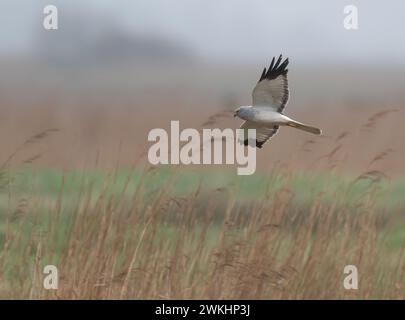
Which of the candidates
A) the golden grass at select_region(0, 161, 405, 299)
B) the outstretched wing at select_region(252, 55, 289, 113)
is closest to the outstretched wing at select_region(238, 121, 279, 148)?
the outstretched wing at select_region(252, 55, 289, 113)

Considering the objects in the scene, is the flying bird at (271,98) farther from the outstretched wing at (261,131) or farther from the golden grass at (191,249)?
the golden grass at (191,249)

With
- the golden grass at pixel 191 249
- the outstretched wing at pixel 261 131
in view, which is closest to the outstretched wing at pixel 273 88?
the outstretched wing at pixel 261 131

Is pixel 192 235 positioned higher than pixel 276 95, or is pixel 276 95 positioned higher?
pixel 276 95

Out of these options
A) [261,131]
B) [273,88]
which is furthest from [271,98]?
[261,131]

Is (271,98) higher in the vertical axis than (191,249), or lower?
higher

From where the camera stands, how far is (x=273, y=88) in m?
5.54

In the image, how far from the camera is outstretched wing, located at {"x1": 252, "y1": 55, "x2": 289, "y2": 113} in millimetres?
5504

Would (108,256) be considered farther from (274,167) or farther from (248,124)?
(248,124)

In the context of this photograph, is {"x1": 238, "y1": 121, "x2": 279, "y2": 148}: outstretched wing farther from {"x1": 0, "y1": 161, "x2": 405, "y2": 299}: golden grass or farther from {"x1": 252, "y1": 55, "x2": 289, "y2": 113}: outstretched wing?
{"x1": 0, "y1": 161, "x2": 405, "y2": 299}: golden grass

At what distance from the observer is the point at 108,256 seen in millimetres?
4672

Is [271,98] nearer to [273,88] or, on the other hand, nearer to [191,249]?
[273,88]

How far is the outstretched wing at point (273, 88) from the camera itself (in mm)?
5504

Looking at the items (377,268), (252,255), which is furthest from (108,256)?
(377,268)

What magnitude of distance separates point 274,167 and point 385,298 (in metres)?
0.80
